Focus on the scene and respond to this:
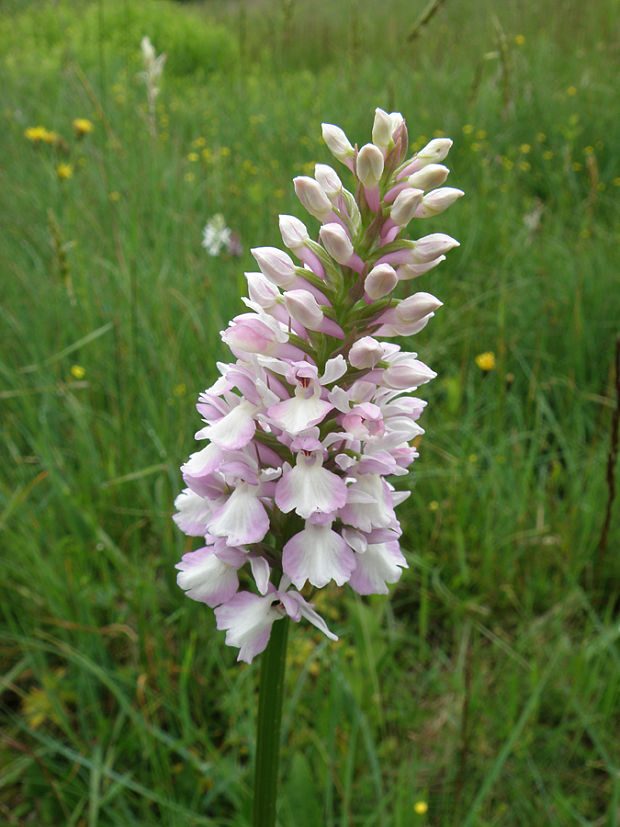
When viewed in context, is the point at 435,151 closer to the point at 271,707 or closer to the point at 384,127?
the point at 384,127

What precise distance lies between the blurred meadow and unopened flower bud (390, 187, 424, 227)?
96cm

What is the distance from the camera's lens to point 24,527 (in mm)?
2037

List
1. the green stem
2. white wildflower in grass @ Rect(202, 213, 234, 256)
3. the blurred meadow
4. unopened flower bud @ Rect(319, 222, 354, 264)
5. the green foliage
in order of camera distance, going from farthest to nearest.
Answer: the green foliage → white wildflower in grass @ Rect(202, 213, 234, 256) → the blurred meadow → the green stem → unopened flower bud @ Rect(319, 222, 354, 264)

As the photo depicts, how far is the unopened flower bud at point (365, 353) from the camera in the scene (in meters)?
0.89

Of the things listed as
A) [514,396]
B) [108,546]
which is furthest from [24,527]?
[514,396]

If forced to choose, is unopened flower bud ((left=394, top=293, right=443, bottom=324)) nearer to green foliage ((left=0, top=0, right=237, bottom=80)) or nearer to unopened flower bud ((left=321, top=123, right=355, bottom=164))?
unopened flower bud ((left=321, top=123, right=355, bottom=164))

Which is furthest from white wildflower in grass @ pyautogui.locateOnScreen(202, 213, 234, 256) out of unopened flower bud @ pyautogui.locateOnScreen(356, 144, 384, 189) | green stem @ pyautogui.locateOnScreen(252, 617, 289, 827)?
green stem @ pyautogui.locateOnScreen(252, 617, 289, 827)

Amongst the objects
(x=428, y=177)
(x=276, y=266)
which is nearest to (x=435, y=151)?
(x=428, y=177)

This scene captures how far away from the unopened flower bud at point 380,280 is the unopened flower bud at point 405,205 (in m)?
0.07

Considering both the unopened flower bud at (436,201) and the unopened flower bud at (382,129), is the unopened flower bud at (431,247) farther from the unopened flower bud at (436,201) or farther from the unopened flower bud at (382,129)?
the unopened flower bud at (382,129)

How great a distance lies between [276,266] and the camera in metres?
0.94

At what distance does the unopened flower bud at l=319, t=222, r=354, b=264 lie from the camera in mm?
865

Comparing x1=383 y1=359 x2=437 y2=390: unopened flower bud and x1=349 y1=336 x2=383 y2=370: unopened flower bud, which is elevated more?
x1=349 y1=336 x2=383 y2=370: unopened flower bud

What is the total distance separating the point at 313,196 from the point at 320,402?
264 mm
